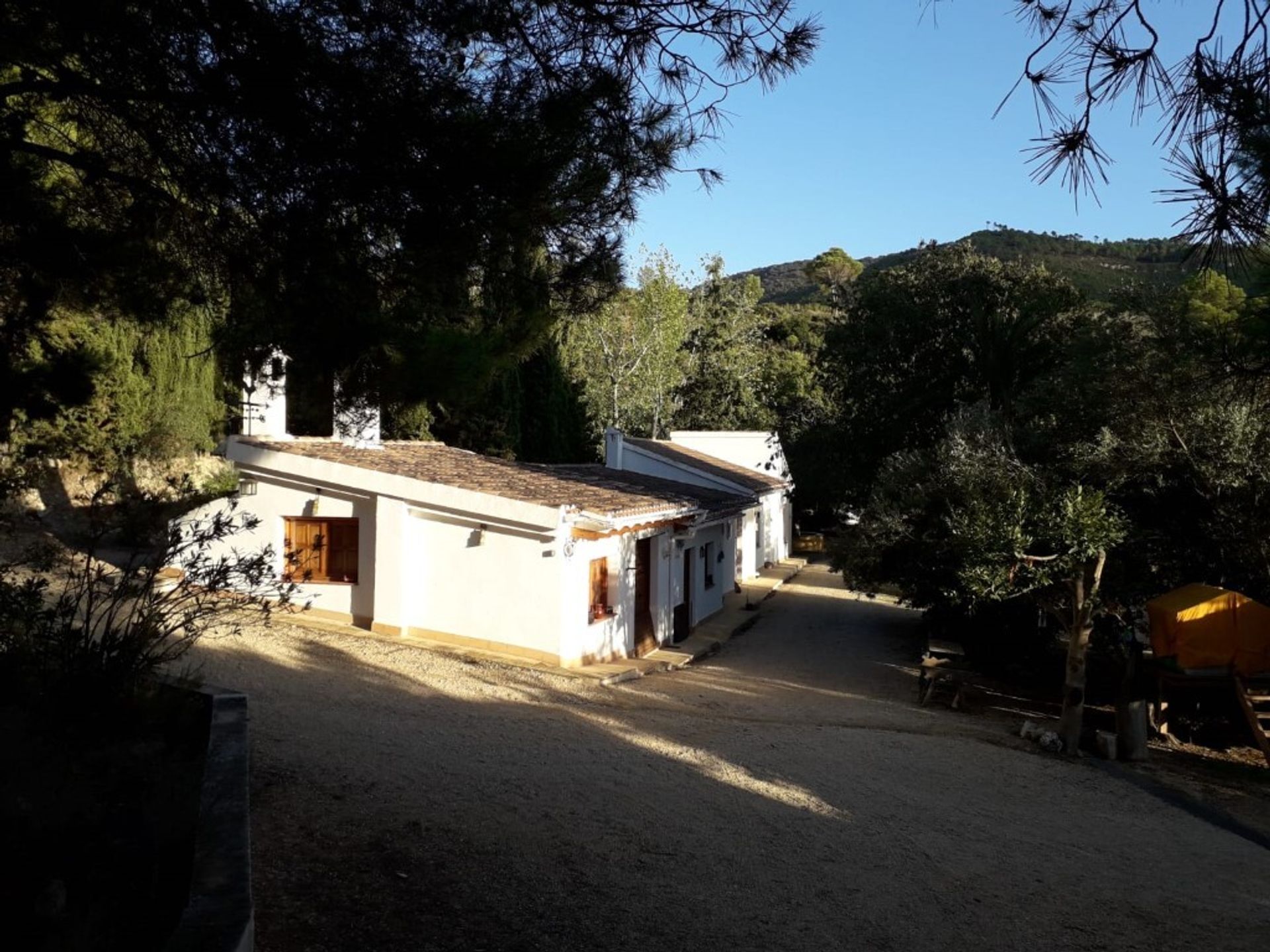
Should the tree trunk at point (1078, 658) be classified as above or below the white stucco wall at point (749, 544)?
below

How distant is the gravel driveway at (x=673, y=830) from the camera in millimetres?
5504

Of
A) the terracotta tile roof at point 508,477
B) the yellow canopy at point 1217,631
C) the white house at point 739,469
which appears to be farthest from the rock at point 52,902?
the white house at point 739,469

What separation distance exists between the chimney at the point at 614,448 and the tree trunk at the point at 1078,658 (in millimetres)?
17288

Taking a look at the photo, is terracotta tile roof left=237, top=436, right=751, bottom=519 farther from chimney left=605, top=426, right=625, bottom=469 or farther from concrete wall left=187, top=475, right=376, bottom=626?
chimney left=605, top=426, right=625, bottom=469

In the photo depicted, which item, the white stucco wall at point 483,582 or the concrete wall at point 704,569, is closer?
the white stucco wall at point 483,582

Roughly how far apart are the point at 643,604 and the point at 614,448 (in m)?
11.1

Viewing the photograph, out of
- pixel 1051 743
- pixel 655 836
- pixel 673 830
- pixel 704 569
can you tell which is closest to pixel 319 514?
pixel 704 569

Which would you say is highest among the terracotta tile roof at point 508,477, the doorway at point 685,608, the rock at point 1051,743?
the terracotta tile roof at point 508,477

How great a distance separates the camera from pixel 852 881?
268 inches

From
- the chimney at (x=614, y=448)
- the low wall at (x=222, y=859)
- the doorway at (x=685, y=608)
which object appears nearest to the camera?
the low wall at (x=222, y=859)

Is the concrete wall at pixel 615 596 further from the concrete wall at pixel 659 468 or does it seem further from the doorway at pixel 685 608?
the concrete wall at pixel 659 468

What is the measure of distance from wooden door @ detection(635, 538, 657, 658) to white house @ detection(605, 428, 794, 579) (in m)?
7.90

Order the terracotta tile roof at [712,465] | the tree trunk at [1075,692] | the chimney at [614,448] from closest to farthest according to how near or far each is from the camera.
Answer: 1. the tree trunk at [1075,692]
2. the chimney at [614,448]
3. the terracotta tile roof at [712,465]

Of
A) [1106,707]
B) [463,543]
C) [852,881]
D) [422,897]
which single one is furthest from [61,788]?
[1106,707]
